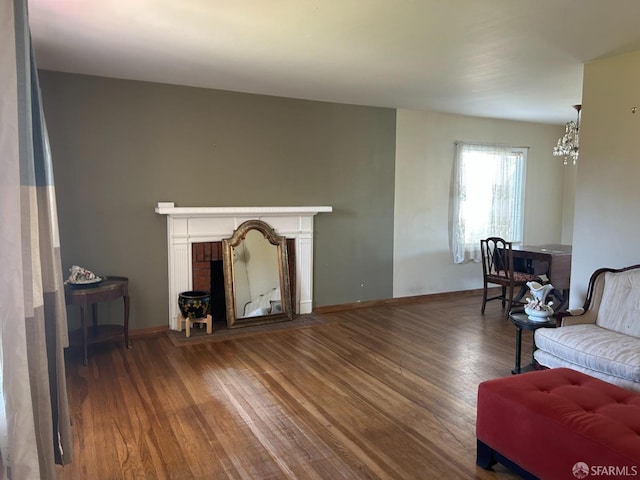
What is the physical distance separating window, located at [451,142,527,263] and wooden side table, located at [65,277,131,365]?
4305 mm

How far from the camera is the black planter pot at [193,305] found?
4.43m

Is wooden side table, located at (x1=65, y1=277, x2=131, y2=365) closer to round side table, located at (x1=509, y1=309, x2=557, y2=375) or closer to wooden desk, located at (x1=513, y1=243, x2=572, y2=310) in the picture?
round side table, located at (x1=509, y1=309, x2=557, y2=375)

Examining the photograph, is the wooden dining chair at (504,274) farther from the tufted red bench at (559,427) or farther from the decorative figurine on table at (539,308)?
the tufted red bench at (559,427)

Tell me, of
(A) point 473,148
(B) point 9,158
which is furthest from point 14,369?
(A) point 473,148

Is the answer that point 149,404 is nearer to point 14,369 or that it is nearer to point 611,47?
point 14,369

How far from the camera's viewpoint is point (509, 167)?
6637 millimetres

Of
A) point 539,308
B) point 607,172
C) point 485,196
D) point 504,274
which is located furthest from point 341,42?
point 485,196

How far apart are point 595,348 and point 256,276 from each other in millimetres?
3259

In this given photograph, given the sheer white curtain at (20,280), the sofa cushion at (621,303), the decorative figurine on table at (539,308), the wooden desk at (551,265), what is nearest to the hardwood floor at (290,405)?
the decorative figurine on table at (539,308)

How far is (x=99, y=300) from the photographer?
3844mm

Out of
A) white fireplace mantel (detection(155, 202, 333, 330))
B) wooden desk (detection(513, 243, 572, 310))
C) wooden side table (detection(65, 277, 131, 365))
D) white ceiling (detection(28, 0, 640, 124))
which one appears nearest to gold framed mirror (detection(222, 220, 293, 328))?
white fireplace mantel (detection(155, 202, 333, 330))

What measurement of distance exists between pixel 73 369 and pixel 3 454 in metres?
2.43

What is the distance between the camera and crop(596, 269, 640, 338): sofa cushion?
10.3ft

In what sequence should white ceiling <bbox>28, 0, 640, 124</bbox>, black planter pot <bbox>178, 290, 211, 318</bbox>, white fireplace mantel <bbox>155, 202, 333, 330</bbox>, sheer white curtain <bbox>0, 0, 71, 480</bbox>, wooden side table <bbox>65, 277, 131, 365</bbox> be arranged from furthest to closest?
1. white fireplace mantel <bbox>155, 202, 333, 330</bbox>
2. black planter pot <bbox>178, 290, 211, 318</bbox>
3. wooden side table <bbox>65, 277, 131, 365</bbox>
4. white ceiling <bbox>28, 0, 640, 124</bbox>
5. sheer white curtain <bbox>0, 0, 71, 480</bbox>
